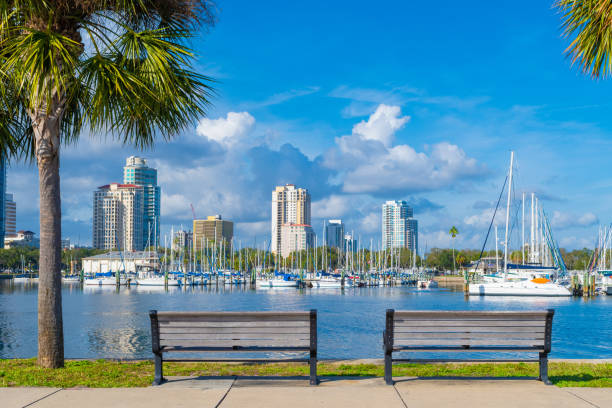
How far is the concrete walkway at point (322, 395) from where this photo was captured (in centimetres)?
780

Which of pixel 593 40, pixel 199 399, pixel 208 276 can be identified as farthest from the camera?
pixel 208 276

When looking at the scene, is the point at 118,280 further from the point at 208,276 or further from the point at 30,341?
the point at 30,341

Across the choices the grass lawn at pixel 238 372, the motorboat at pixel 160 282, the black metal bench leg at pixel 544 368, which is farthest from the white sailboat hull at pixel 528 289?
the black metal bench leg at pixel 544 368

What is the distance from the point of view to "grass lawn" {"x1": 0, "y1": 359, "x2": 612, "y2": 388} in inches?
363

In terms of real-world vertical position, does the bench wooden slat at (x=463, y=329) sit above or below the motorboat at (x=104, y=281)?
above

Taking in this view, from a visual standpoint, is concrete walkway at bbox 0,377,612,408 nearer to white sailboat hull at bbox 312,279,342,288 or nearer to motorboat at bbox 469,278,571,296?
motorboat at bbox 469,278,571,296

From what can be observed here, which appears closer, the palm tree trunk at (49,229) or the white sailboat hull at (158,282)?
the palm tree trunk at (49,229)

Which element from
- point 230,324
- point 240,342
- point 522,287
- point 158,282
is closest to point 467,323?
point 240,342

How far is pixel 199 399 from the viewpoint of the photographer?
26.5 ft

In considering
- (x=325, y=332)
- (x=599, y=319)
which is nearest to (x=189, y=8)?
(x=325, y=332)

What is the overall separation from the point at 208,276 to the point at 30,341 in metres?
106

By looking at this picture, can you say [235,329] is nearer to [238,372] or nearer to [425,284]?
[238,372]

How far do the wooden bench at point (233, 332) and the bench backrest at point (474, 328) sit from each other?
137 cm

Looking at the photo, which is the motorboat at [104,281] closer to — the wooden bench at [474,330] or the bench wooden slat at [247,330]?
the bench wooden slat at [247,330]
